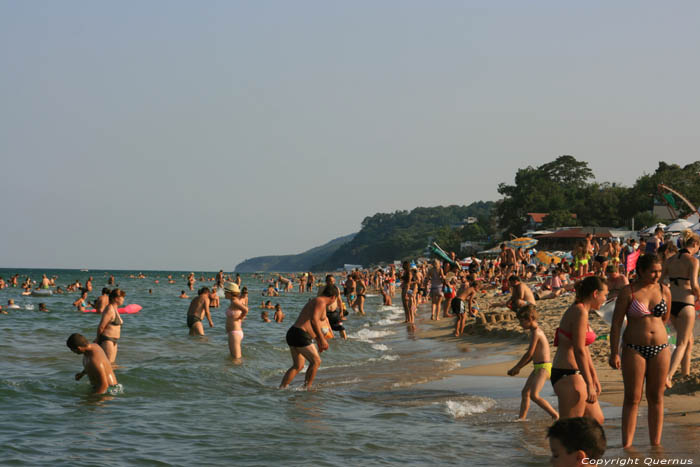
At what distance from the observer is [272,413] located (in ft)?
27.3

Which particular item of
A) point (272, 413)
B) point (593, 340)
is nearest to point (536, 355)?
point (593, 340)

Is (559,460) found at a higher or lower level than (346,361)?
higher

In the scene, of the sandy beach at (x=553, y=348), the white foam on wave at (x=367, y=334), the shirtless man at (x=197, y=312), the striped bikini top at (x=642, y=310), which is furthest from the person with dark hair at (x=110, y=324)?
the striped bikini top at (x=642, y=310)

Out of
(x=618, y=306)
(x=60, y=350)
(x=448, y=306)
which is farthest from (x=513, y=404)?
(x=448, y=306)

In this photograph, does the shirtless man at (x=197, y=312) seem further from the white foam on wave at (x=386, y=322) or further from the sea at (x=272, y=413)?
the white foam on wave at (x=386, y=322)

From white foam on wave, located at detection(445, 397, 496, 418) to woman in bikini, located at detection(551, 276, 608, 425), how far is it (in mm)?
2622

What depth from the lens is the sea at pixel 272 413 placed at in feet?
20.6

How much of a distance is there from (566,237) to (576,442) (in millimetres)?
63859

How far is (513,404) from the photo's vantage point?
26.6ft

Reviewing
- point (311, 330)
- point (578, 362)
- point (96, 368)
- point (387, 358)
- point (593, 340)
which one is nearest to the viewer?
point (578, 362)

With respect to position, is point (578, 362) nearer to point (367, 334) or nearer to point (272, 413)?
point (272, 413)

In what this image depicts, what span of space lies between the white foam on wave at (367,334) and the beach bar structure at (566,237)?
4338 centimetres

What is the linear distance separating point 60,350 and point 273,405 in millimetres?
8556

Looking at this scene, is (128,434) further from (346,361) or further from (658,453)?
(346,361)
